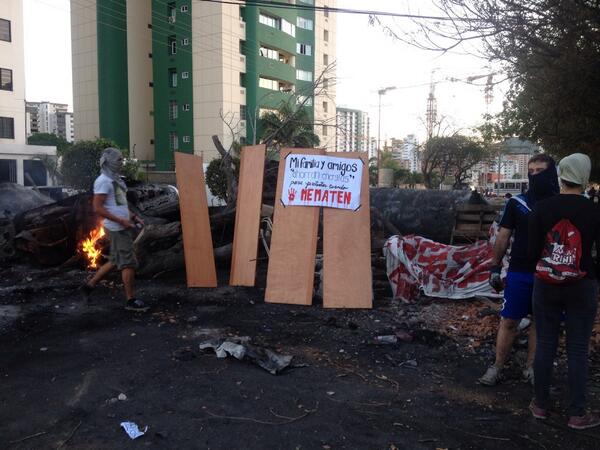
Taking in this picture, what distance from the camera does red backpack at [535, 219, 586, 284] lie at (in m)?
3.04

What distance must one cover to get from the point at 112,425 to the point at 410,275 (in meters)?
4.24

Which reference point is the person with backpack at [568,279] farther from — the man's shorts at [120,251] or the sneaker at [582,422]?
the man's shorts at [120,251]

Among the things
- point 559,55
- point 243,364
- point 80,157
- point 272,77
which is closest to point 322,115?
point 272,77

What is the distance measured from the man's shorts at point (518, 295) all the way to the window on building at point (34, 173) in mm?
40906

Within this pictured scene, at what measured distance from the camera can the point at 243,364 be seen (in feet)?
13.4

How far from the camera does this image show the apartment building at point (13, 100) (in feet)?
119

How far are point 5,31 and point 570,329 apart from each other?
140 ft

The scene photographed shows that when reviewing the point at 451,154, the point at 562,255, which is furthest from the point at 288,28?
the point at 562,255

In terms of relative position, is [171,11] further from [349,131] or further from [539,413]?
[539,413]

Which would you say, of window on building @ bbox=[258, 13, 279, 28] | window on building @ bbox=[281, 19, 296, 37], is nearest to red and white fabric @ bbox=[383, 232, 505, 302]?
window on building @ bbox=[258, 13, 279, 28]

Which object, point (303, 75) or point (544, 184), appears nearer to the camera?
point (544, 184)

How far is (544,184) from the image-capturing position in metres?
3.70

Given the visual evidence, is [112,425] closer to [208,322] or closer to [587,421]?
[208,322]

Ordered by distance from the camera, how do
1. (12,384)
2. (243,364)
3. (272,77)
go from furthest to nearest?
(272,77)
(243,364)
(12,384)
